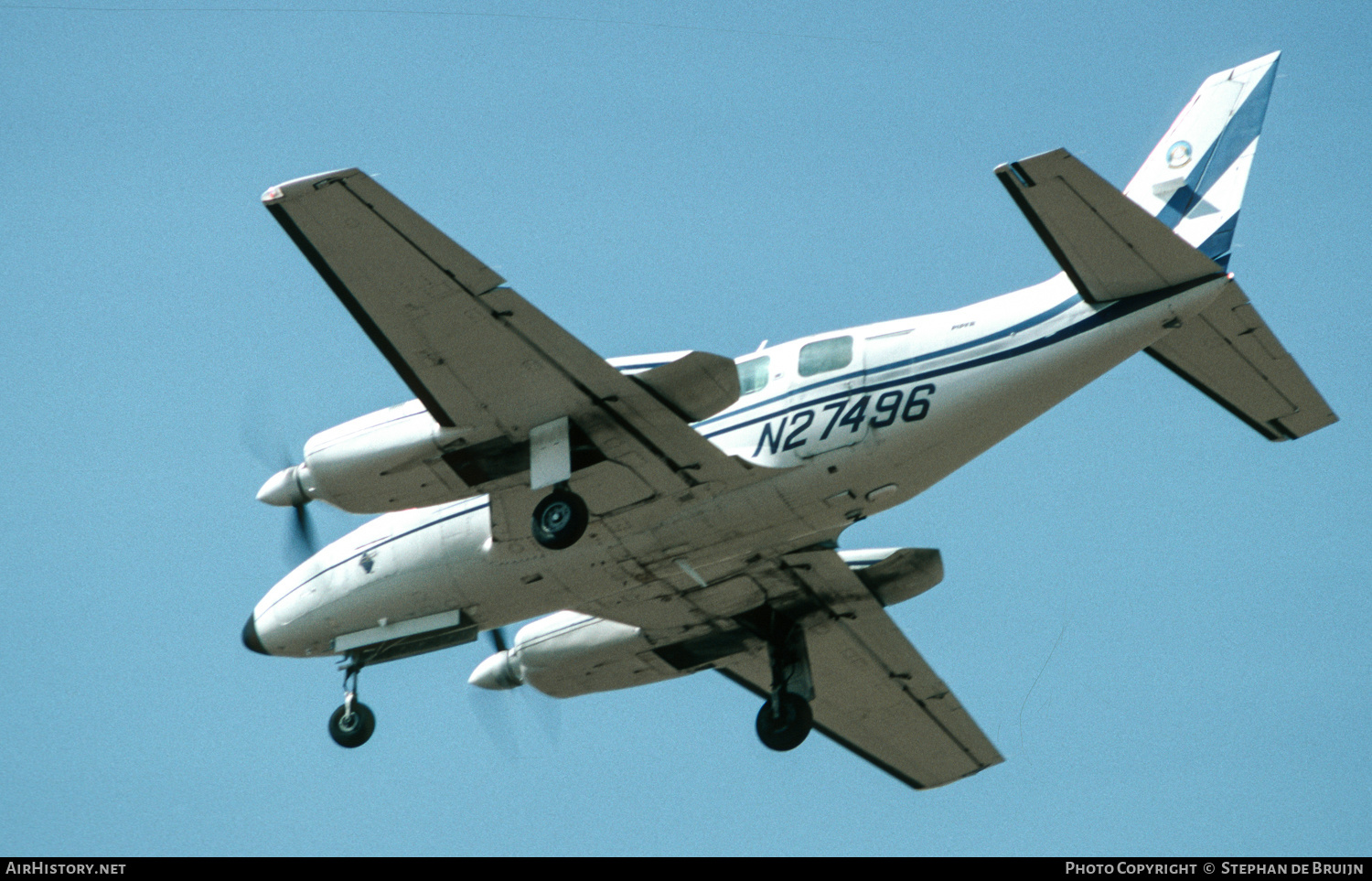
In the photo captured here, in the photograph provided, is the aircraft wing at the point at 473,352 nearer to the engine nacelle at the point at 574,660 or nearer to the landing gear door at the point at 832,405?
the landing gear door at the point at 832,405

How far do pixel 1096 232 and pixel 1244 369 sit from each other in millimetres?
2887

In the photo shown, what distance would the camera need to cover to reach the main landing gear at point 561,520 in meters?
19.9

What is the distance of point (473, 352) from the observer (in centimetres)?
1912

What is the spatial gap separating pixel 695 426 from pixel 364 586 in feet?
18.2

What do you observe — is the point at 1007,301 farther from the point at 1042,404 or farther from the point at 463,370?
the point at 463,370

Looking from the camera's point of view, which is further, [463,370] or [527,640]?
[527,640]

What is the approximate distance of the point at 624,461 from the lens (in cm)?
2020

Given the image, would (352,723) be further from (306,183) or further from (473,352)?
(306,183)

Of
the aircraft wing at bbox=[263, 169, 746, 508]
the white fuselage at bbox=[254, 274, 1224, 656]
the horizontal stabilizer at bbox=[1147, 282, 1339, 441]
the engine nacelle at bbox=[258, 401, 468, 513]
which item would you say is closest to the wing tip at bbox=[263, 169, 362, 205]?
the aircraft wing at bbox=[263, 169, 746, 508]

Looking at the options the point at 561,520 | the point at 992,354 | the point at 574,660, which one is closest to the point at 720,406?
the point at 561,520

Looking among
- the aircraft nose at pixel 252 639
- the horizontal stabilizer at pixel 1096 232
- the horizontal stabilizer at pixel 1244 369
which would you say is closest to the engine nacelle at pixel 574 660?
the aircraft nose at pixel 252 639
